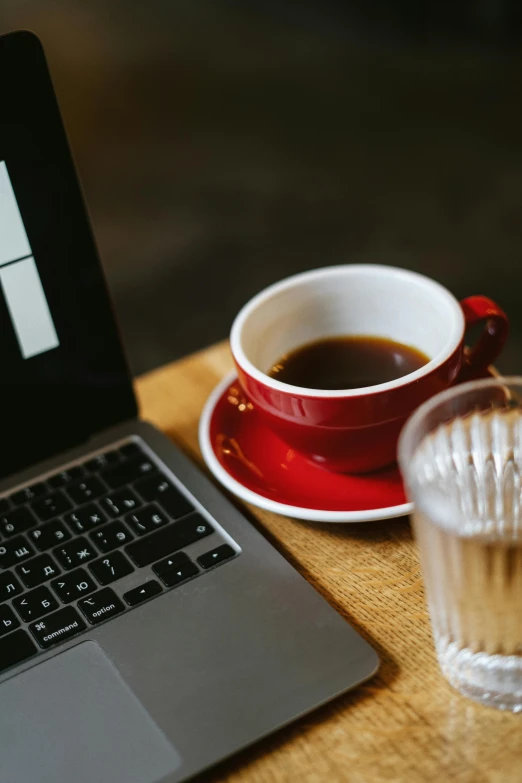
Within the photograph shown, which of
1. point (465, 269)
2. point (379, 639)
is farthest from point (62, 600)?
point (465, 269)

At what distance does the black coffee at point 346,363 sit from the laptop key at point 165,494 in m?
0.09

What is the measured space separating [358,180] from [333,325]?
1703 millimetres

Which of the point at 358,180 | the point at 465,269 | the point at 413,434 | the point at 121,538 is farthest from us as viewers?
the point at 358,180

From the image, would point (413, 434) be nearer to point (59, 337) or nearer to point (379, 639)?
point (379, 639)

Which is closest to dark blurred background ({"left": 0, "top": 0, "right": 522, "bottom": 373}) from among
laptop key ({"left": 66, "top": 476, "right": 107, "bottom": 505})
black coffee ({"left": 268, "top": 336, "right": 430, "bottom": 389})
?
black coffee ({"left": 268, "top": 336, "right": 430, "bottom": 389})

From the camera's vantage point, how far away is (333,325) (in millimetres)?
582

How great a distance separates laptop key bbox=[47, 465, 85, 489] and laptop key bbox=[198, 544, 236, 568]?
0.12 m

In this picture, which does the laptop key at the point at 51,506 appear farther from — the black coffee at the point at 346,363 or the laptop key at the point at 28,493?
the black coffee at the point at 346,363

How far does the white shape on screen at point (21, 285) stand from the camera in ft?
1.69

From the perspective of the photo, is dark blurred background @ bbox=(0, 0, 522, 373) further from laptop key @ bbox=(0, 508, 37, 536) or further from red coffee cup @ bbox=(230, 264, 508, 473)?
laptop key @ bbox=(0, 508, 37, 536)

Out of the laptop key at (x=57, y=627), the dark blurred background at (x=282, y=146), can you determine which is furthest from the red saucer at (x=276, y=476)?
the dark blurred background at (x=282, y=146)

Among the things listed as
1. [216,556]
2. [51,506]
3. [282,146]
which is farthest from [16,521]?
[282,146]

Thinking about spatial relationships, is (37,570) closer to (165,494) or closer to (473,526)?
(165,494)

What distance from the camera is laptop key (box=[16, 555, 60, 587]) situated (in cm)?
48
